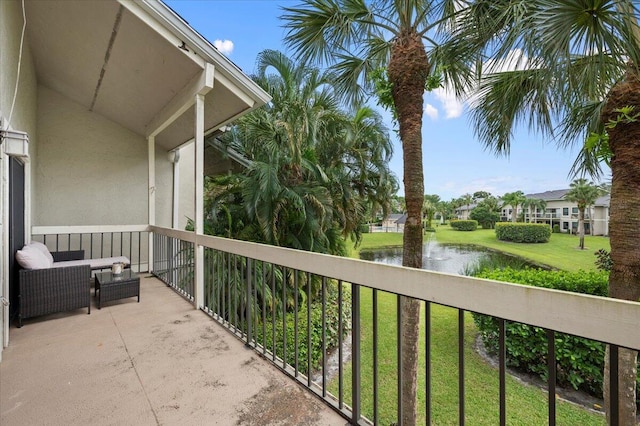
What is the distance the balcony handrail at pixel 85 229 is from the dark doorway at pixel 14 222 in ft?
4.17

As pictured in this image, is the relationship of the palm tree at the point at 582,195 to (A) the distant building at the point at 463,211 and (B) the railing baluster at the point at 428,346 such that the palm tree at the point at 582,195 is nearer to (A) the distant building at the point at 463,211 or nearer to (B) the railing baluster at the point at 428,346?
(B) the railing baluster at the point at 428,346

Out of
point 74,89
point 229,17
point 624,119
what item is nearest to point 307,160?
point 74,89

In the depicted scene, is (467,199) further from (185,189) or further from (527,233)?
(185,189)

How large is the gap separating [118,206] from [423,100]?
6209mm

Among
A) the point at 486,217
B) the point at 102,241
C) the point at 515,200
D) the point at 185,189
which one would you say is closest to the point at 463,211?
the point at 486,217

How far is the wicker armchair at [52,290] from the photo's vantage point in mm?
3291

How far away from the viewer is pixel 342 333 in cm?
272

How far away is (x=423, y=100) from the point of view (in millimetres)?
4078

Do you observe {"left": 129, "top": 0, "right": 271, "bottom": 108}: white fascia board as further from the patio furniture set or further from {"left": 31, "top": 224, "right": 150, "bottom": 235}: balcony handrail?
{"left": 31, "top": 224, "right": 150, "bottom": 235}: balcony handrail

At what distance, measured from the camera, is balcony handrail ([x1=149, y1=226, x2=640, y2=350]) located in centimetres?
93

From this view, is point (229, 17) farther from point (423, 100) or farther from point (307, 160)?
point (423, 100)

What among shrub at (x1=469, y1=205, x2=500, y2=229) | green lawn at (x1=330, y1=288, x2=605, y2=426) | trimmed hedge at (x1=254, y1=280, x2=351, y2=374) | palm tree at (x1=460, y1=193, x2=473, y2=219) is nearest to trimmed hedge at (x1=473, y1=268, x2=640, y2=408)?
green lawn at (x1=330, y1=288, x2=605, y2=426)

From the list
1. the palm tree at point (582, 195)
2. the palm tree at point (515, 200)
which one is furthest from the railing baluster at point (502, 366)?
the palm tree at point (515, 200)

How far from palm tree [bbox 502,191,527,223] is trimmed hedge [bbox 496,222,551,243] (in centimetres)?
1239
